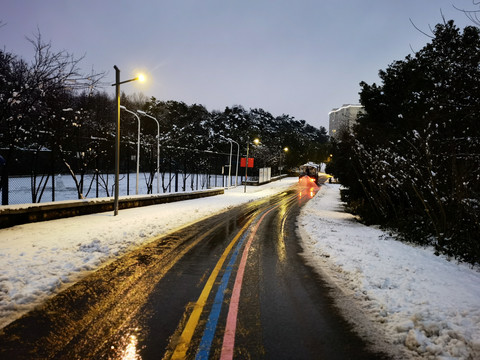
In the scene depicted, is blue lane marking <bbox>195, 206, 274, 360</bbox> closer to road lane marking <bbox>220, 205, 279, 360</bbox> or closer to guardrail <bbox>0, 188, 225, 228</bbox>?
road lane marking <bbox>220, 205, 279, 360</bbox>

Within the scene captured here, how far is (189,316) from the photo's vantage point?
171 inches

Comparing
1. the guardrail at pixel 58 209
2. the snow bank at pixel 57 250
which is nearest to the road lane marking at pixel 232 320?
the snow bank at pixel 57 250

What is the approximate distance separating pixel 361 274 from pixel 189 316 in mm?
4071

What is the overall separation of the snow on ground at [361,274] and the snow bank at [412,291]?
1 centimetres

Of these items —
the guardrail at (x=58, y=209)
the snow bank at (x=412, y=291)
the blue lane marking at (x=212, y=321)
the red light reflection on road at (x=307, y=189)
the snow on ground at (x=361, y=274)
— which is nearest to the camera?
the blue lane marking at (x=212, y=321)

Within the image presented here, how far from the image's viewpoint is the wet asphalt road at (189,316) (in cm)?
351

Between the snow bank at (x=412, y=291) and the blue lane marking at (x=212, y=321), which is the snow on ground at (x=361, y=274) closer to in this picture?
the snow bank at (x=412, y=291)

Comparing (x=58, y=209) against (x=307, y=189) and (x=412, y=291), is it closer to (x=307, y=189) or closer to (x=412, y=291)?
(x=412, y=291)

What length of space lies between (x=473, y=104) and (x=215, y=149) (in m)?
61.0

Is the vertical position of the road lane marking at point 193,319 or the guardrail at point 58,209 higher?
the guardrail at point 58,209

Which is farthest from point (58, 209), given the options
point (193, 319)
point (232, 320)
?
point (232, 320)

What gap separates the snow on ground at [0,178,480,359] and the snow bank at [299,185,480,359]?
0.5 inches

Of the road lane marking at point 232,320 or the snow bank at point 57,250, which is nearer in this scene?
the road lane marking at point 232,320

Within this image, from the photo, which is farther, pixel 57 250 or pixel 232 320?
pixel 57 250
